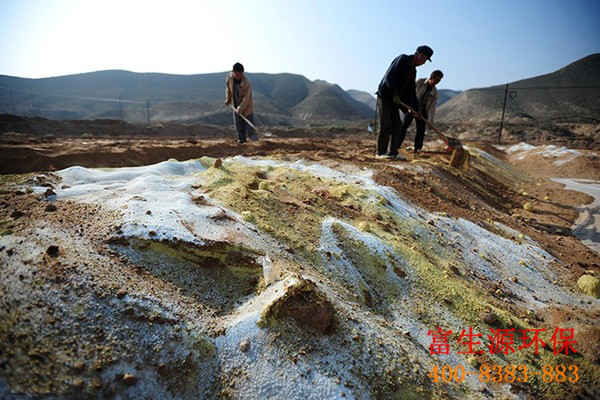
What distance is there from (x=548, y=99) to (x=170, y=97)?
4124 centimetres

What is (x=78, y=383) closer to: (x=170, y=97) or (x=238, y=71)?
(x=238, y=71)

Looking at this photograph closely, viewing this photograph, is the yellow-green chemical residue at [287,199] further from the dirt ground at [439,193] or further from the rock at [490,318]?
the rock at [490,318]

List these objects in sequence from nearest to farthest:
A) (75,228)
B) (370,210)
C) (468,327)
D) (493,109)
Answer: (75,228), (468,327), (370,210), (493,109)

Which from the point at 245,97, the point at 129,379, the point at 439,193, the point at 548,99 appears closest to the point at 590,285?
the point at 439,193

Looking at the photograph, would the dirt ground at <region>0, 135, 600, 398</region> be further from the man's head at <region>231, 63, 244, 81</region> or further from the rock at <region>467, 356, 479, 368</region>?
the man's head at <region>231, 63, 244, 81</region>

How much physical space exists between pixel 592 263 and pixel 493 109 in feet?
116

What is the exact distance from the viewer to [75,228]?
171 centimetres

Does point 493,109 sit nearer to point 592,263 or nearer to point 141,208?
point 592,263

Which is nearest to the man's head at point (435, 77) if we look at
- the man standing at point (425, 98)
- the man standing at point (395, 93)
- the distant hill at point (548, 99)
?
the man standing at point (425, 98)

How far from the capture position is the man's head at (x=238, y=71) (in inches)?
232

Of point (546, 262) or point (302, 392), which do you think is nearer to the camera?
point (302, 392)

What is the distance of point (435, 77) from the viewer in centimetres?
555

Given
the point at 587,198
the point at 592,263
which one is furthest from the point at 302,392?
the point at 587,198

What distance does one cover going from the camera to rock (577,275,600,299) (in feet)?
8.32
